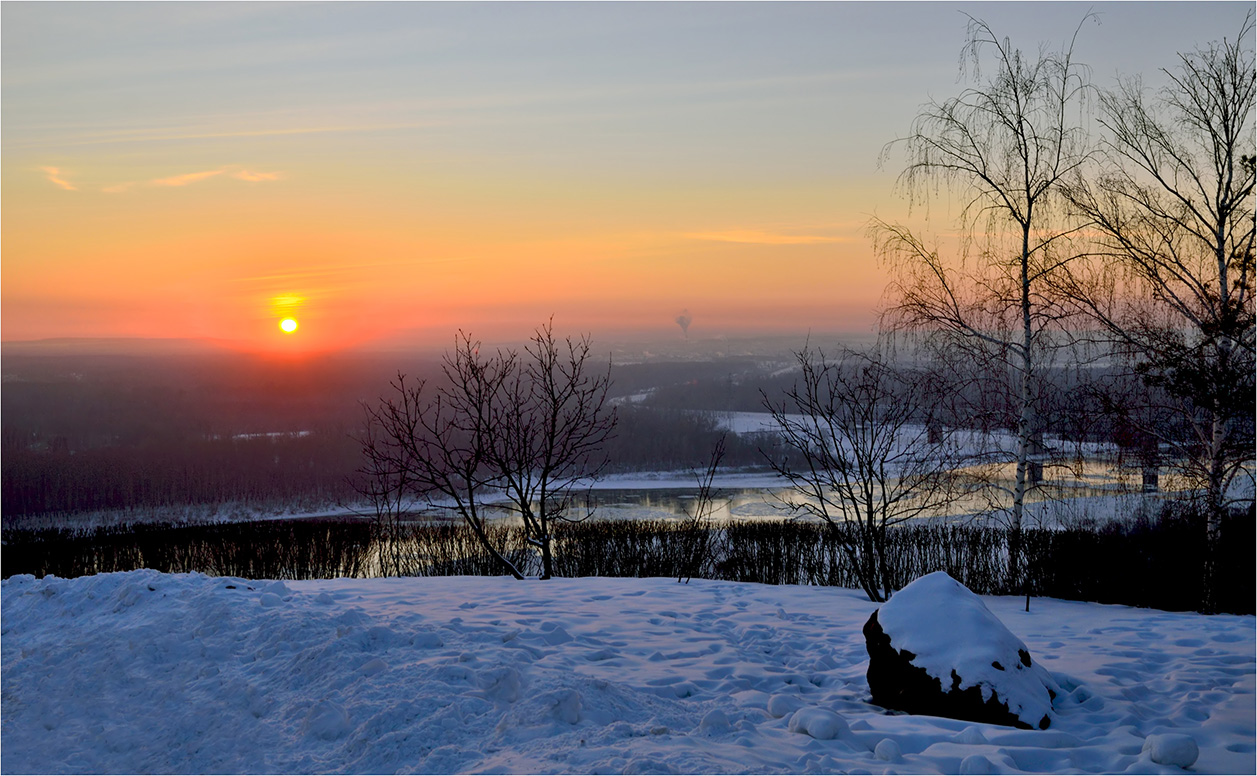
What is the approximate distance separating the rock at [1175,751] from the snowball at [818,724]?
57.3 inches

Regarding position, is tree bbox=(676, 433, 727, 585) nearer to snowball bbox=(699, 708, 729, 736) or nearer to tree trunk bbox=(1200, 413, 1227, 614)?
snowball bbox=(699, 708, 729, 736)

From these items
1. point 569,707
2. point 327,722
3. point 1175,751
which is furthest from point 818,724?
point 327,722

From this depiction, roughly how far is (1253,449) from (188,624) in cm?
938

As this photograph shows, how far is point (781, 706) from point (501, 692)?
1570 mm

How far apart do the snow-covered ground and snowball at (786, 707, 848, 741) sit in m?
0.01

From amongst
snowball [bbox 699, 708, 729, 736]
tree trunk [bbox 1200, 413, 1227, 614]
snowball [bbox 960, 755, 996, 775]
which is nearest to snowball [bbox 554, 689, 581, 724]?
snowball [bbox 699, 708, 729, 736]

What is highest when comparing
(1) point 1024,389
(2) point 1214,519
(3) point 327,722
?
(1) point 1024,389

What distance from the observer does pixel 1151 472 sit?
1012 cm

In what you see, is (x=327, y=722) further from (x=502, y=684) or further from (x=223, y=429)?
(x=223, y=429)

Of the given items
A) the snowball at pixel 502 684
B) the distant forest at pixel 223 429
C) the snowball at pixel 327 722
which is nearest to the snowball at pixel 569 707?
the snowball at pixel 502 684

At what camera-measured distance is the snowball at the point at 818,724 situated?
3943 millimetres

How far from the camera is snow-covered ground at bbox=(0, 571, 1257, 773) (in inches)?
147

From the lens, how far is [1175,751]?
368 centimetres

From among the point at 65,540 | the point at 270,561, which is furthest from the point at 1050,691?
the point at 65,540
